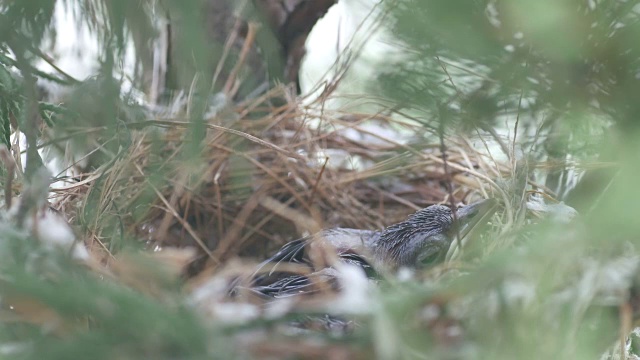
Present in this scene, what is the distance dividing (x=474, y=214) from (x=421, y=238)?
0.52 ft

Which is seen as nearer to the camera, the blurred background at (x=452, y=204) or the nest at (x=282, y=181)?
the blurred background at (x=452, y=204)

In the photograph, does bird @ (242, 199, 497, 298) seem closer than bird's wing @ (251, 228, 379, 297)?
No

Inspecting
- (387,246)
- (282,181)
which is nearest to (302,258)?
(387,246)

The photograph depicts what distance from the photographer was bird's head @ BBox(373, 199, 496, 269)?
1.60m

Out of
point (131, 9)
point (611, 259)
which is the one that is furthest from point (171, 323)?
point (611, 259)

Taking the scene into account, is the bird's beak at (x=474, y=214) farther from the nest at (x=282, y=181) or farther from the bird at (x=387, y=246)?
the nest at (x=282, y=181)

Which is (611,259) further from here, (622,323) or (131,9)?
(131,9)

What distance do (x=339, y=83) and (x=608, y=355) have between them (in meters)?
1.05

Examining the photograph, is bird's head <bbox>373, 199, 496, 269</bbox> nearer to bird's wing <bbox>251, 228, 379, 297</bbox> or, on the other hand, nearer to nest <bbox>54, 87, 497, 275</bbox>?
bird's wing <bbox>251, 228, 379, 297</bbox>

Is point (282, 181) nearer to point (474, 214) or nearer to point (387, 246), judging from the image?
point (387, 246)

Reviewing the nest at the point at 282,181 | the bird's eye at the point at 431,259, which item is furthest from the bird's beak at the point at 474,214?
the nest at the point at 282,181

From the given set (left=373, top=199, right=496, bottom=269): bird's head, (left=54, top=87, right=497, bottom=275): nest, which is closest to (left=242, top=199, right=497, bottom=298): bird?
(left=373, top=199, right=496, bottom=269): bird's head

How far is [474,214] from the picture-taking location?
1.51m

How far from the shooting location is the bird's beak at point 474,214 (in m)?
1.33
